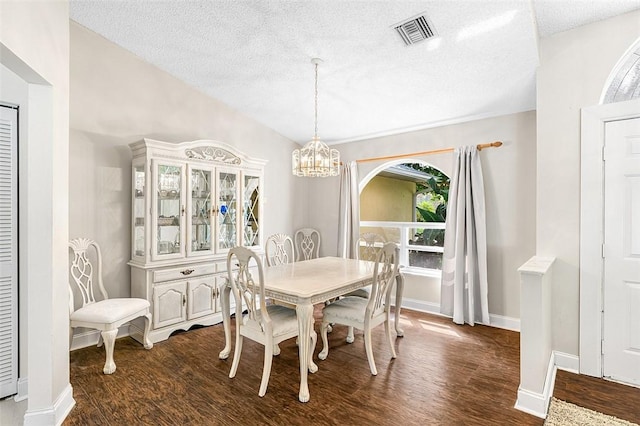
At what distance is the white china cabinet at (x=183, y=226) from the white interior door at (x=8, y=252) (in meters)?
1.03

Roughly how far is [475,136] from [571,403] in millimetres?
2709

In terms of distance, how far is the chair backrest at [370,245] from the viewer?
3.93 meters

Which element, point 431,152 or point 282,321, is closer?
point 282,321

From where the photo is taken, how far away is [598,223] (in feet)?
8.40

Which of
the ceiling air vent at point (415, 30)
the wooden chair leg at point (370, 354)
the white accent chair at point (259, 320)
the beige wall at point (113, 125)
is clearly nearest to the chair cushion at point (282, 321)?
the white accent chair at point (259, 320)

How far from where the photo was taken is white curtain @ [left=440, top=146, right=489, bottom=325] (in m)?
3.64

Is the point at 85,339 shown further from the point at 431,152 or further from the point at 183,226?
the point at 431,152

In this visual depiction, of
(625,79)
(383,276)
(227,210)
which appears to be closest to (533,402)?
(383,276)

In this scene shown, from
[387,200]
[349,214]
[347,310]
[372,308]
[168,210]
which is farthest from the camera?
[387,200]

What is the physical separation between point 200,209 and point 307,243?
2049 millimetres

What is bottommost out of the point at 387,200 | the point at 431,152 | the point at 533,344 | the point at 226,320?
the point at 226,320

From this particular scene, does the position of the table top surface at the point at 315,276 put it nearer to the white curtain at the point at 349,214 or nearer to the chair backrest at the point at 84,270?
the white curtain at the point at 349,214

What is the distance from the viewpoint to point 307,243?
17.4 ft

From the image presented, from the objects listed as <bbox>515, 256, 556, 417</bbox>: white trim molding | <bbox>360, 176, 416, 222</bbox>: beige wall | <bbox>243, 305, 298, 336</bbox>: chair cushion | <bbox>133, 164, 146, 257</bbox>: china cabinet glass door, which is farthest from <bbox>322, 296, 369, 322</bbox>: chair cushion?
<bbox>360, 176, 416, 222</bbox>: beige wall
